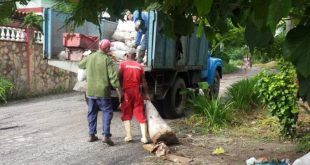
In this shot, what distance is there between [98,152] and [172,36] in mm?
4804

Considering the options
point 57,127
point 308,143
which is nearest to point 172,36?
point 308,143

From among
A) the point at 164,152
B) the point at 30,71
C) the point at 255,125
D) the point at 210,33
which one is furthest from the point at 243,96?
the point at 210,33

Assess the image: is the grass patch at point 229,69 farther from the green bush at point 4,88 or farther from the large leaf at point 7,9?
the large leaf at point 7,9

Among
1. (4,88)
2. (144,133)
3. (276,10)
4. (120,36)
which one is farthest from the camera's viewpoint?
(4,88)

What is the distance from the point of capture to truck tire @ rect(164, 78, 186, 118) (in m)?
9.59

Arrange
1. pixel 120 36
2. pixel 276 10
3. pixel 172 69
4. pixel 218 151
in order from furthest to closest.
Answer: pixel 120 36 < pixel 172 69 < pixel 218 151 < pixel 276 10

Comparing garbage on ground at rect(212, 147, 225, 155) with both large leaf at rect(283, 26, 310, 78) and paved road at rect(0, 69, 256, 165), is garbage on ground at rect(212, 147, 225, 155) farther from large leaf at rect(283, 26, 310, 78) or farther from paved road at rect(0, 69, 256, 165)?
large leaf at rect(283, 26, 310, 78)

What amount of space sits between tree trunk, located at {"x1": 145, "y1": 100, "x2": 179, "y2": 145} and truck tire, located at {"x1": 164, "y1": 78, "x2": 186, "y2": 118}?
2204 millimetres

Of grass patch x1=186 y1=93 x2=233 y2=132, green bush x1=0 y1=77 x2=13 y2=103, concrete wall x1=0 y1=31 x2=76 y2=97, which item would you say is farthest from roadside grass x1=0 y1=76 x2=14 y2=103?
grass patch x1=186 y1=93 x2=233 y2=132

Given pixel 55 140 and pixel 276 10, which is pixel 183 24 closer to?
pixel 276 10

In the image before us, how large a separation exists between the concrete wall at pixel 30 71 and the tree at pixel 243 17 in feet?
36.2

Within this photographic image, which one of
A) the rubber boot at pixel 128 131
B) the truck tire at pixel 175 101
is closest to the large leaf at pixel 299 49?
the rubber boot at pixel 128 131

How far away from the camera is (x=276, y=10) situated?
94 centimetres

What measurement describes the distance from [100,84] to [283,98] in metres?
2.70
